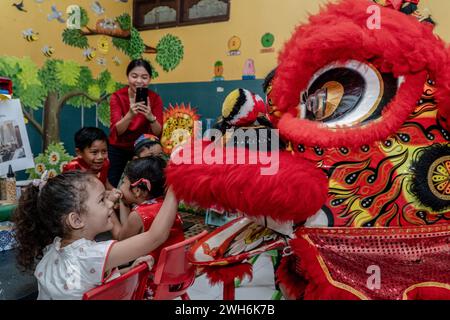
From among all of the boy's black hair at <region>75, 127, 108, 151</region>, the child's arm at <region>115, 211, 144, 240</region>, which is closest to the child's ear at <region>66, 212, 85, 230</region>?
the child's arm at <region>115, 211, 144, 240</region>

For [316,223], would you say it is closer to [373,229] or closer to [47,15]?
[373,229]

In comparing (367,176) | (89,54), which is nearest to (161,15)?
(89,54)

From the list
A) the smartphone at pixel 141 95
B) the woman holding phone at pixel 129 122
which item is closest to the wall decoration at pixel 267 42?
the woman holding phone at pixel 129 122

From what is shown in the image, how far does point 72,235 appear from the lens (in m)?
0.82

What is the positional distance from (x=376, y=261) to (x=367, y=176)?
0.16m

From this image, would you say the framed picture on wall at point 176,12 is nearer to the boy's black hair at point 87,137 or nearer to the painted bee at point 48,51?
the painted bee at point 48,51

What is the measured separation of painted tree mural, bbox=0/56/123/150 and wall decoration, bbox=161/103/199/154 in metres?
0.54

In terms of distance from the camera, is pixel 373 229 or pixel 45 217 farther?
pixel 45 217

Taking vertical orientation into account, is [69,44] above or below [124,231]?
above

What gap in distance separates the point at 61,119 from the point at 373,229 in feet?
8.07

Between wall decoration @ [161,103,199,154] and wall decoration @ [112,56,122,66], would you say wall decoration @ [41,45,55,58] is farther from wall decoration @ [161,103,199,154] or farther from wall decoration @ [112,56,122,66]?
wall decoration @ [161,103,199,154]

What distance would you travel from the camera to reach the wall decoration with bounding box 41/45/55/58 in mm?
2447
